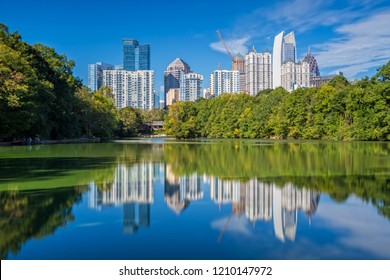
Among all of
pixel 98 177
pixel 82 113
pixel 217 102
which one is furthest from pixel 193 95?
pixel 98 177

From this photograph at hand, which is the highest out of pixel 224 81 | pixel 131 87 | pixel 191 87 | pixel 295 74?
pixel 295 74

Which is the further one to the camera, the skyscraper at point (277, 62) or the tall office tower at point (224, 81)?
the tall office tower at point (224, 81)

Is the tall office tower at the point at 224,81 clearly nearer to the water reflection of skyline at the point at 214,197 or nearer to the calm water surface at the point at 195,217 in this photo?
the water reflection of skyline at the point at 214,197

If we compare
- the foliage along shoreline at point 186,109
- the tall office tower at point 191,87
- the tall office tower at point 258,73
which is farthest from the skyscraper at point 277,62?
the foliage along shoreline at point 186,109

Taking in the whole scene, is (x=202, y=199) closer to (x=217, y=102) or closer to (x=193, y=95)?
(x=217, y=102)

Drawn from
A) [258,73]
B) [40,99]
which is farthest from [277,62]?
[40,99]

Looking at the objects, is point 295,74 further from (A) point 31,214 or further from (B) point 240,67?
(A) point 31,214
